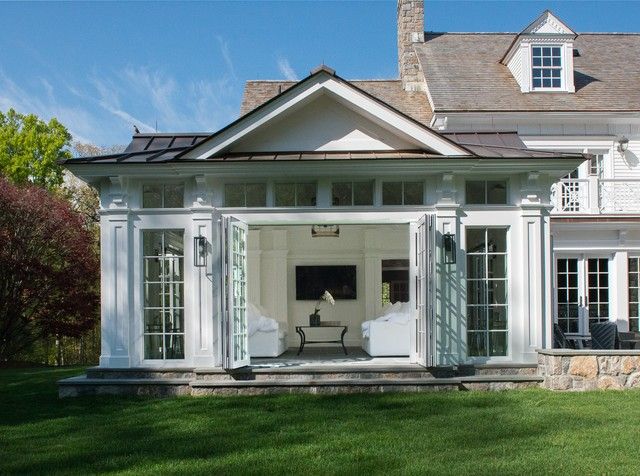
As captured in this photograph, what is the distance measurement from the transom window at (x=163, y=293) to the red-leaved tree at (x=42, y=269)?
864 cm

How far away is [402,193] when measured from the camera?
10.9 m

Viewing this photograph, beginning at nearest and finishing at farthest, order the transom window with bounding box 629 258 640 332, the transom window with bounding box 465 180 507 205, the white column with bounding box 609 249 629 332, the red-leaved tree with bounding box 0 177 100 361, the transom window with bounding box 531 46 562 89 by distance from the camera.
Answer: the transom window with bounding box 465 180 507 205 < the white column with bounding box 609 249 629 332 < the transom window with bounding box 629 258 640 332 < the transom window with bounding box 531 46 562 89 < the red-leaved tree with bounding box 0 177 100 361

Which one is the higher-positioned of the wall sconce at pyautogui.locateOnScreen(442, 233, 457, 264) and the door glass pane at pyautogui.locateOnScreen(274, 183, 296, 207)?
the door glass pane at pyautogui.locateOnScreen(274, 183, 296, 207)

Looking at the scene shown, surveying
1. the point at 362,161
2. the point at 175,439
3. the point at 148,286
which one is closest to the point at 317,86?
the point at 362,161

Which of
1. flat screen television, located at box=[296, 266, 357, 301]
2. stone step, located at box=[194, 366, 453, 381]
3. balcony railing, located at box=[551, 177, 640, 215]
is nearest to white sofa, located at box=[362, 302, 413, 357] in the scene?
stone step, located at box=[194, 366, 453, 381]

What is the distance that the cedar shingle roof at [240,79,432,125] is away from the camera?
1870 cm

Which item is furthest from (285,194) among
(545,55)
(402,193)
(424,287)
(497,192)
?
(545,55)

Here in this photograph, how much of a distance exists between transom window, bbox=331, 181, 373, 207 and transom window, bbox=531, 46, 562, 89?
887 cm

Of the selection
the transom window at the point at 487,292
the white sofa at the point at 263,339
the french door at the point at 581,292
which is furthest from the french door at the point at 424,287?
the french door at the point at 581,292

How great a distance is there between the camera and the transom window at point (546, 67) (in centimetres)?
1812

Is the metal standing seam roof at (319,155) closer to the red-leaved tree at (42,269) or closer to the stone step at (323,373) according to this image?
the stone step at (323,373)

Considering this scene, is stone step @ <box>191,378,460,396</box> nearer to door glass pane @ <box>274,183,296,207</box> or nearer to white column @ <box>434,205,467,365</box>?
white column @ <box>434,205,467,365</box>

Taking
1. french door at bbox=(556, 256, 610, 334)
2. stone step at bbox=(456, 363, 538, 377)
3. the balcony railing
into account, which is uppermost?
the balcony railing

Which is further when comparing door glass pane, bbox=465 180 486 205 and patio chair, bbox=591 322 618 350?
patio chair, bbox=591 322 618 350
